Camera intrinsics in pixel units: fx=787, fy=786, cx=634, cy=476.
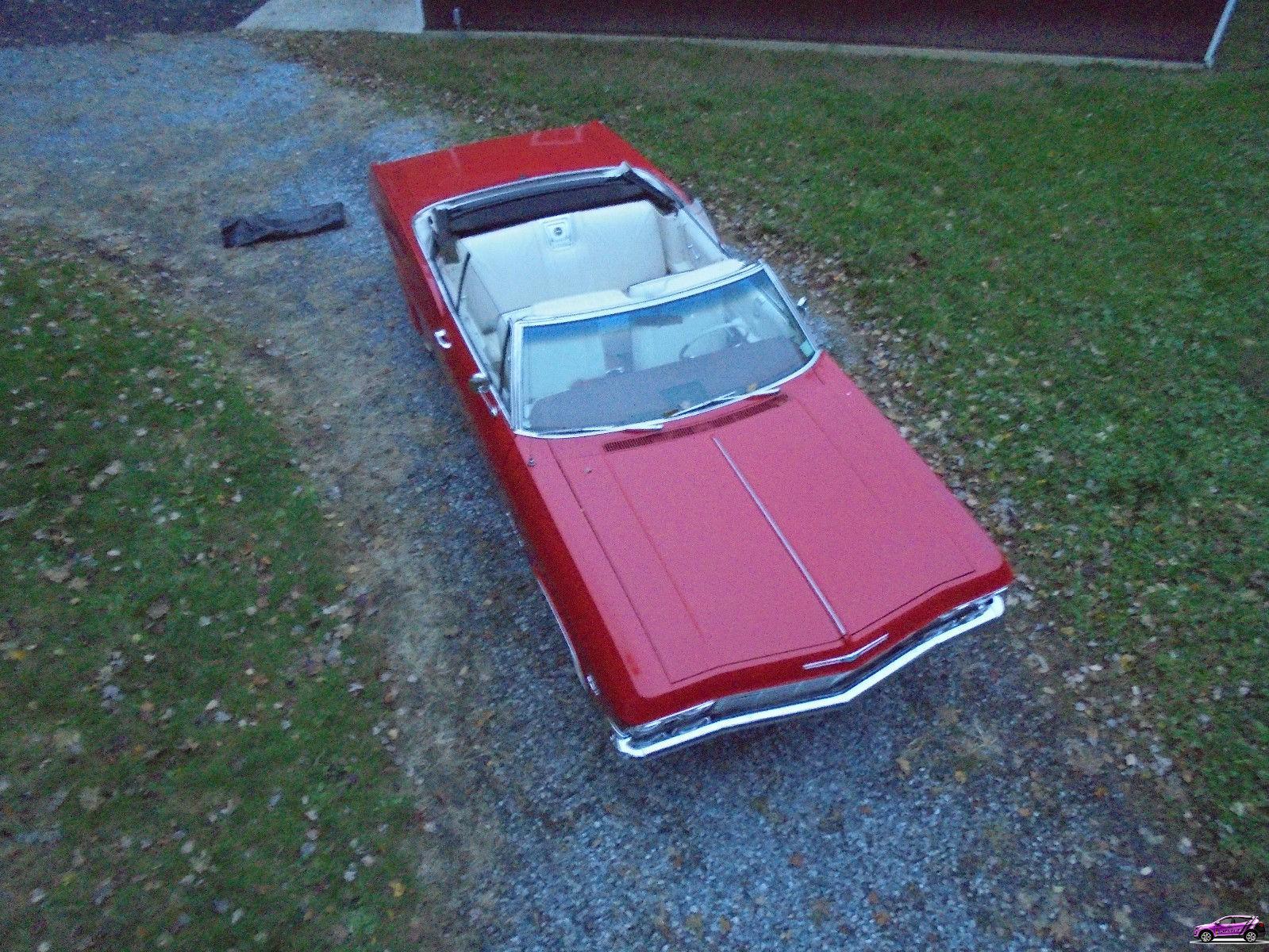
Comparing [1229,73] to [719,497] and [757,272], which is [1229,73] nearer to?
Result: [757,272]

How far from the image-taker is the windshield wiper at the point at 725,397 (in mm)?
4445

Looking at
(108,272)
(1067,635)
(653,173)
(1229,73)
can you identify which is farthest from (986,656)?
(1229,73)

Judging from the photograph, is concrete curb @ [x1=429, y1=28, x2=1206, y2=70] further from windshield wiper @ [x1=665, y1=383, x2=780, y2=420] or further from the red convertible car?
windshield wiper @ [x1=665, y1=383, x2=780, y2=420]

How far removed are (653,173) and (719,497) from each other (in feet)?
10.9

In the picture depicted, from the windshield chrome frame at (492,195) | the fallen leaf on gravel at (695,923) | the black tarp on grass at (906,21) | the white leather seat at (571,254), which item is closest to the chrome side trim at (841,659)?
the fallen leaf on gravel at (695,923)

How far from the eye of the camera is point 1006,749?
431cm

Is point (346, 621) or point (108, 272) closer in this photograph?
point (346, 621)

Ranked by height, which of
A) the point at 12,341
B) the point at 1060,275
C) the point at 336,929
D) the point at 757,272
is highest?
the point at 757,272

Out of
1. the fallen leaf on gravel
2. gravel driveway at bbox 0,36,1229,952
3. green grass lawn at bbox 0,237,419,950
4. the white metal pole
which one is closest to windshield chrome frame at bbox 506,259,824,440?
gravel driveway at bbox 0,36,1229,952

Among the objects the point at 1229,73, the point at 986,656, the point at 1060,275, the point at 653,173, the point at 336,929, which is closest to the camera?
the point at 336,929

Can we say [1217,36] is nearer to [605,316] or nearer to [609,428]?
[605,316]

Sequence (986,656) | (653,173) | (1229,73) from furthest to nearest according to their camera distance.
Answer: (1229,73) < (653,173) < (986,656)

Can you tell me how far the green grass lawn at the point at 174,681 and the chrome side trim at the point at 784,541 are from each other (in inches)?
94.3

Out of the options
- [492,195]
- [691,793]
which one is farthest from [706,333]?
[691,793]
